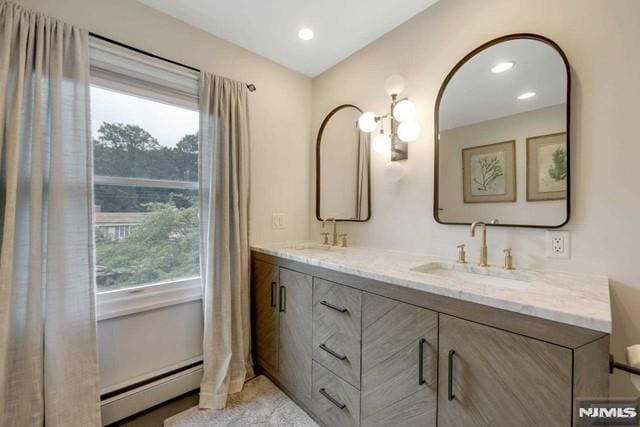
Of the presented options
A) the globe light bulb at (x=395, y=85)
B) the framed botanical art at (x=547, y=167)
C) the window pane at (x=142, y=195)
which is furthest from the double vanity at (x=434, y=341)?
the globe light bulb at (x=395, y=85)

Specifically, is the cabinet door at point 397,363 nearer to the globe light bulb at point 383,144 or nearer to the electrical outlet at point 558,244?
the electrical outlet at point 558,244

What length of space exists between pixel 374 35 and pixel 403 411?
229 cm

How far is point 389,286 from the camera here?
3.84 feet

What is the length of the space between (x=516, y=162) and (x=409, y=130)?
1.97 feet

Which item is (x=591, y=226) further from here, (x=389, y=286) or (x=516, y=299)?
(x=389, y=286)

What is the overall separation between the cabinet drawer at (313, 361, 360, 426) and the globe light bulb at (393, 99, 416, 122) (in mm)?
1568

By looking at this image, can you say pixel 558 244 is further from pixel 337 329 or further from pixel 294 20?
pixel 294 20

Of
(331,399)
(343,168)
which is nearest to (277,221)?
(343,168)

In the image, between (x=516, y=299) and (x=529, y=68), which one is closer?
(x=516, y=299)

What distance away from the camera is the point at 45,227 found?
128cm

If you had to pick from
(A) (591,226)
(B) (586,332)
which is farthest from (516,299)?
(A) (591,226)

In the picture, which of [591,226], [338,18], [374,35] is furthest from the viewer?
[374,35]

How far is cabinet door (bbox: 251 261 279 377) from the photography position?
1847 millimetres

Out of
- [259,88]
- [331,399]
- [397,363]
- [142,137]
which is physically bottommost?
[331,399]
